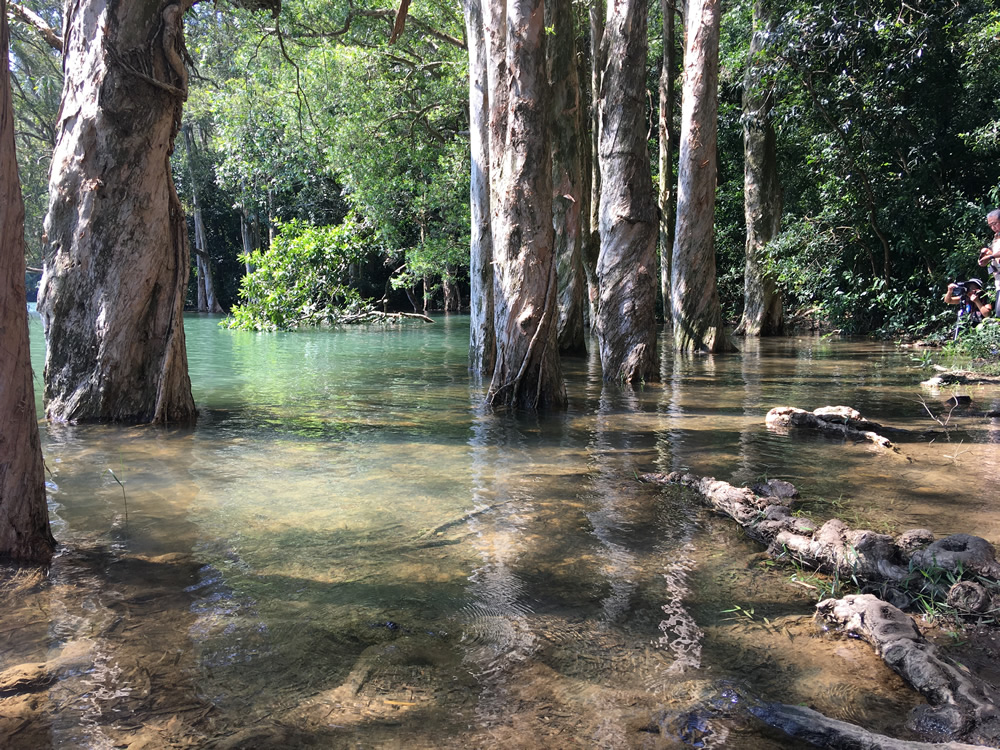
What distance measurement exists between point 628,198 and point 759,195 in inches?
365

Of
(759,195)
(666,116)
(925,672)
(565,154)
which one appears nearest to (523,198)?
(565,154)

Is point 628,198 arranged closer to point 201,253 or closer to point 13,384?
point 13,384

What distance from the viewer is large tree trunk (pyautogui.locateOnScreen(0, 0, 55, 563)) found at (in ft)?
10.8

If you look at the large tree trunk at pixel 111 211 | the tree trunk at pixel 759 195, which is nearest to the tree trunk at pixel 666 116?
the tree trunk at pixel 759 195

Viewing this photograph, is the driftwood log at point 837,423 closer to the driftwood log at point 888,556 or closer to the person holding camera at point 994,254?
the driftwood log at point 888,556

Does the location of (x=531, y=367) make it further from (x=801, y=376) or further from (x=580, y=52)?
(x=580, y=52)

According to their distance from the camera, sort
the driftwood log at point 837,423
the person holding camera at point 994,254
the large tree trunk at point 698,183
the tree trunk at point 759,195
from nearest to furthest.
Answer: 1. the driftwood log at point 837,423
2. the person holding camera at point 994,254
3. the large tree trunk at point 698,183
4. the tree trunk at point 759,195

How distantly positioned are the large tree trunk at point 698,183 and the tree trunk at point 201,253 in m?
27.4

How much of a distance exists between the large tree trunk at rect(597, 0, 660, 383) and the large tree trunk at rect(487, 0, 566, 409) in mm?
2196

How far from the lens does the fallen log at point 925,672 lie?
2248mm

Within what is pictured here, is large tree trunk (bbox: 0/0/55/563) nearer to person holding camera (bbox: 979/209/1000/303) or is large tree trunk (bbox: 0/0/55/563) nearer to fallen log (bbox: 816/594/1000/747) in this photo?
fallen log (bbox: 816/594/1000/747)

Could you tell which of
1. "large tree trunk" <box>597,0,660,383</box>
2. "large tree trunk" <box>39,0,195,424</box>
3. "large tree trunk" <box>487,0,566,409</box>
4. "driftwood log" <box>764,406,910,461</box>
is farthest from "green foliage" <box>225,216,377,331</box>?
"driftwood log" <box>764,406,910,461</box>

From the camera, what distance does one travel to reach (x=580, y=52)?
2038 cm

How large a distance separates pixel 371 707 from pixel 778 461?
14.1ft
